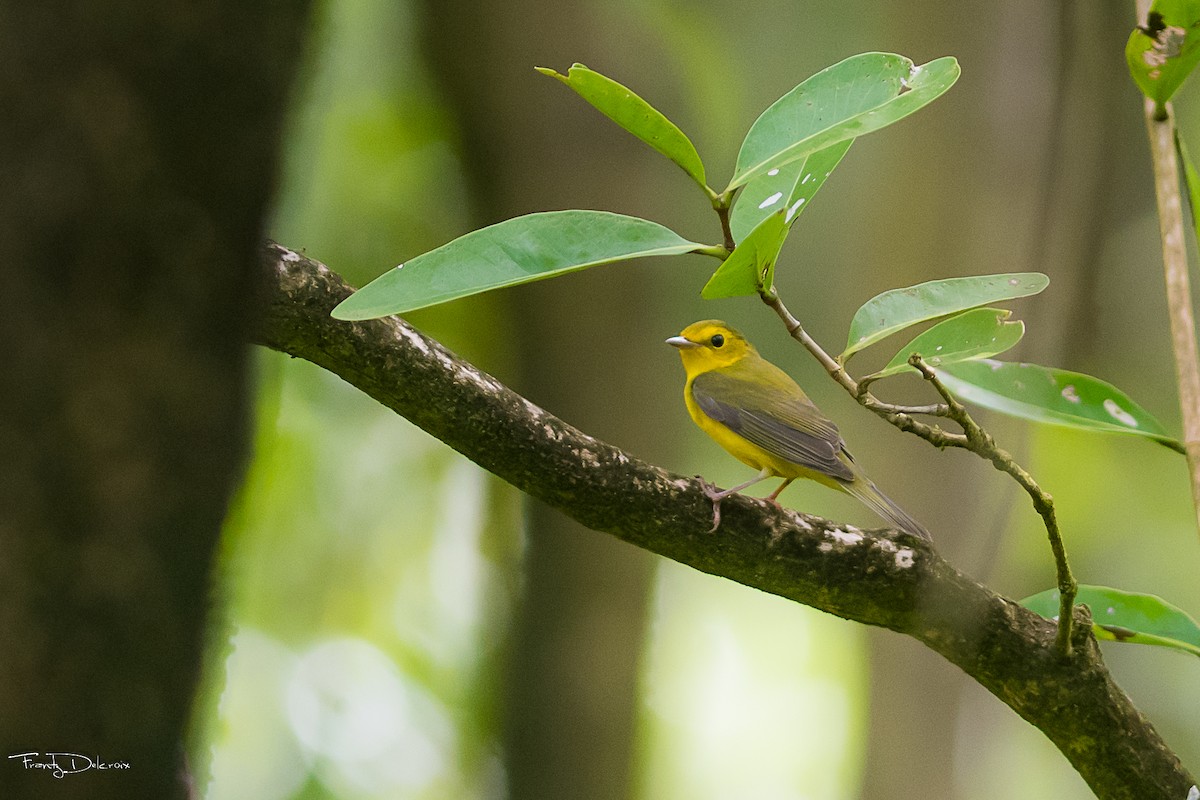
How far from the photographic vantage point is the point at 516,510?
3.30 meters

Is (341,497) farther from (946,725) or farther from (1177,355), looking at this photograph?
(1177,355)

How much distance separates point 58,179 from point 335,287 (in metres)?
0.66

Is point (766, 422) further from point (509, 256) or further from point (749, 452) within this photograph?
point (509, 256)

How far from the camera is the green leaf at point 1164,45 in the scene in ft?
3.84

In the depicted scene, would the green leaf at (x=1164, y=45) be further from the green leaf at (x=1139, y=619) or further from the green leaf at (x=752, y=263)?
the green leaf at (x=1139, y=619)

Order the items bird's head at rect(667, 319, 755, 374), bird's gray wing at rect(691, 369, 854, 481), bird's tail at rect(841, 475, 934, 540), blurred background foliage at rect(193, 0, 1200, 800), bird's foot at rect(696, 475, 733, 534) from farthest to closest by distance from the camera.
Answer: blurred background foliage at rect(193, 0, 1200, 800)
bird's head at rect(667, 319, 755, 374)
bird's gray wing at rect(691, 369, 854, 481)
bird's tail at rect(841, 475, 934, 540)
bird's foot at rect(696, 475, 733, 534)

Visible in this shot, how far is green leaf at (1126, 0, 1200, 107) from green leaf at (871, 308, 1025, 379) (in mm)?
305

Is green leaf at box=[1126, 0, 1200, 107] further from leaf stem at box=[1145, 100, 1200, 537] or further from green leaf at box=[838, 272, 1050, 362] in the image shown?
green leaf at box=[838, 272, 1050, 362]

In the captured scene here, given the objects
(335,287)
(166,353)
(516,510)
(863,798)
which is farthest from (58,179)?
(863,798)

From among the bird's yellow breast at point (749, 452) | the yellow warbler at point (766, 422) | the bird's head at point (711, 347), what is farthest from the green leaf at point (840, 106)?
the bird's head at point (711, 347)
